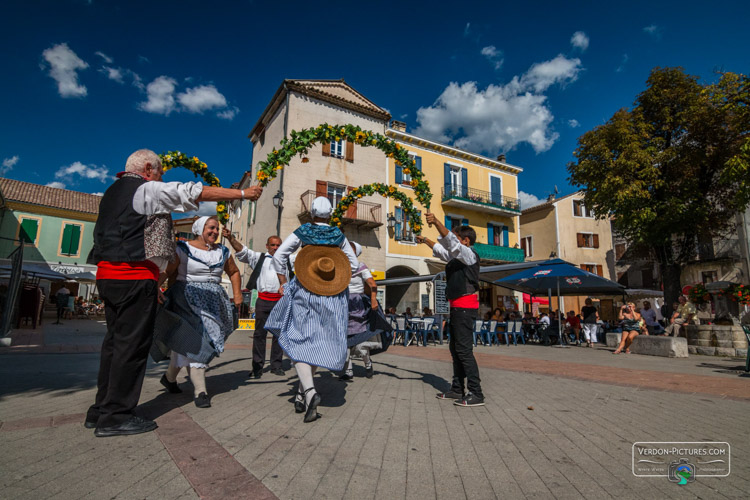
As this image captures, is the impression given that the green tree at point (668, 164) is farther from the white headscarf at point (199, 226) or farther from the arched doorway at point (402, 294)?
the white headscarf at point (199, 226)

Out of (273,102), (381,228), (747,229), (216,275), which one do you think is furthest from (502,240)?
(216,275)

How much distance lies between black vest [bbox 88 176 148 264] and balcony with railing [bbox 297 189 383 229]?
18421 mm

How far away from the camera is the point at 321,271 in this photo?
3828 mm

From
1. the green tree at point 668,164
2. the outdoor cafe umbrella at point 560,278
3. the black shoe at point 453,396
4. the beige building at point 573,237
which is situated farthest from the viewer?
the beige building at point 573,237

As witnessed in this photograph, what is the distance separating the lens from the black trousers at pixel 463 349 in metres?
4.10

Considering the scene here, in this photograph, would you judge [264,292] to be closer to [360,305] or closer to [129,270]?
[360,305]

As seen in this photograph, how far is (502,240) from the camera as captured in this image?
96.2ft

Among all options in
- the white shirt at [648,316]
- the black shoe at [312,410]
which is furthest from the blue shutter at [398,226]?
the black shoe at [312,410]

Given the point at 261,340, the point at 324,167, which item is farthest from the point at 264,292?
the point at 324,167

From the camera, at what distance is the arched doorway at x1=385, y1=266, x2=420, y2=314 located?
2478 centimetres

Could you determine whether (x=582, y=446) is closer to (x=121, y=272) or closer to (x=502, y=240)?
(x=121, y=272)

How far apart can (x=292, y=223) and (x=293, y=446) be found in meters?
19.6

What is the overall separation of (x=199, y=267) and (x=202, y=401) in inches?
49.3

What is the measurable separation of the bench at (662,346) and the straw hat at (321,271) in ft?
33.3
